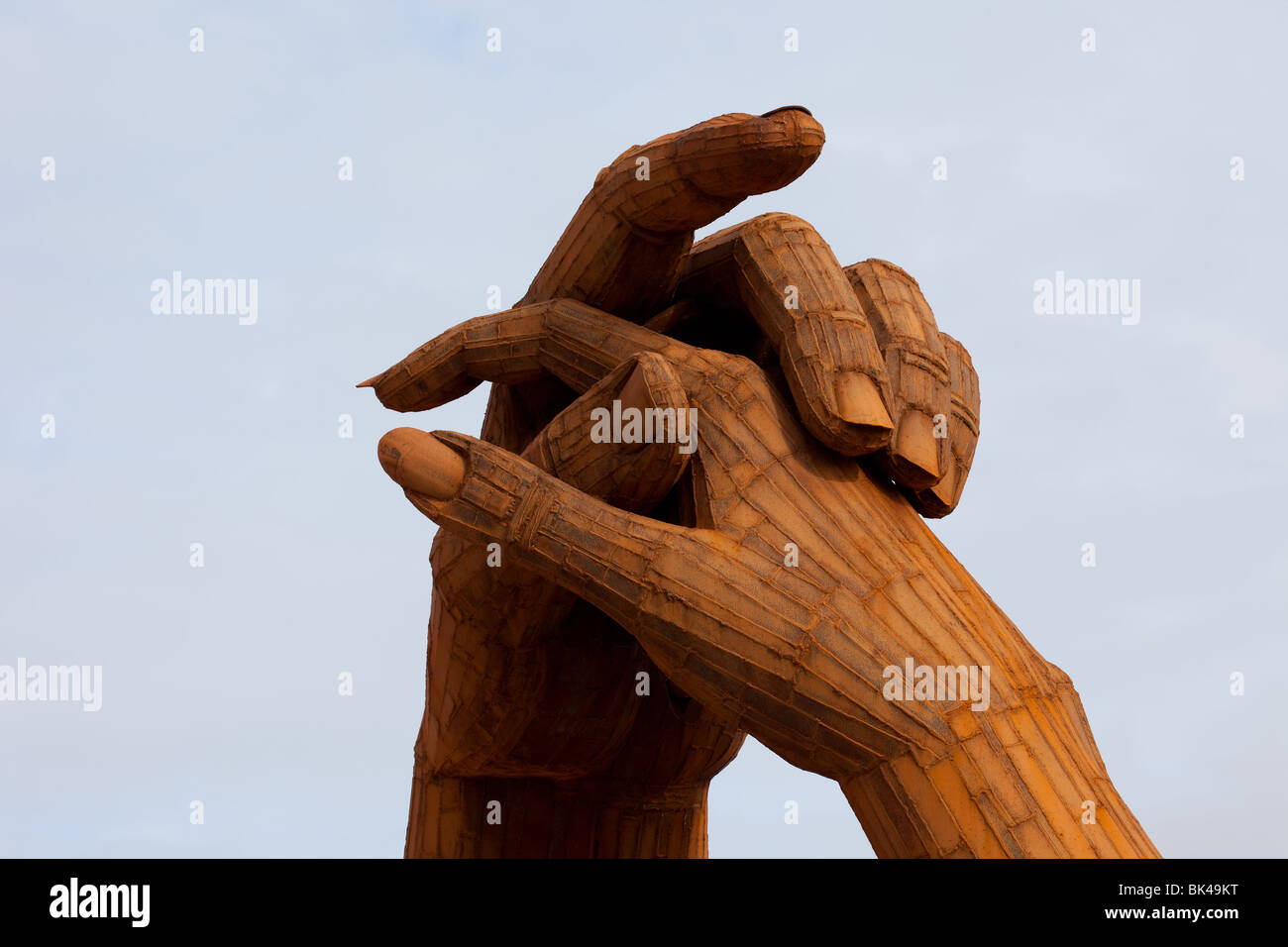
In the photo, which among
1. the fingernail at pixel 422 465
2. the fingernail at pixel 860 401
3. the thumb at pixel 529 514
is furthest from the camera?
the fingernail at pixel 860 401

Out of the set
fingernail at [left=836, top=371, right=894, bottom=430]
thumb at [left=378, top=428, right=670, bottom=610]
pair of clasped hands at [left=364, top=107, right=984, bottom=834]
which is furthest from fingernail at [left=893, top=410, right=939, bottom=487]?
thumb at [left=378, top=428, right=670, bottom=610]

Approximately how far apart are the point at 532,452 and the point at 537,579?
1.85 feet

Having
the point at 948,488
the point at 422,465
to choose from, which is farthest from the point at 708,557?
the point at 948,488

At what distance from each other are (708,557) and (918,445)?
122 cm

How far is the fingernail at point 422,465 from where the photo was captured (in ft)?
23.6

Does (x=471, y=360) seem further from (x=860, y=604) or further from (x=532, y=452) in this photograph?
(x=860, y=604)

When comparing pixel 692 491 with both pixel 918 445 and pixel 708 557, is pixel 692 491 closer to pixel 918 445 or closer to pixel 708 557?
pixel 708 557

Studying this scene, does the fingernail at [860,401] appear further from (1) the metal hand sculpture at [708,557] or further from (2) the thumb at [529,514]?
(2) the thumb at [529,514]

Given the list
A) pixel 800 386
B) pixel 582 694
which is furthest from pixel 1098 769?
pixel 582 694

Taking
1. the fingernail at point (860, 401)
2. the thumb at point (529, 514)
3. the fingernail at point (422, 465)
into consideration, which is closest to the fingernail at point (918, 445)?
the fingernail at point (860, 401)

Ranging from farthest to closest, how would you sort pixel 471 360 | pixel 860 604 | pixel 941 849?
pixel 471 360 < pixel 860 604 < pixel 941 849

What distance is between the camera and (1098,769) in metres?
7.00

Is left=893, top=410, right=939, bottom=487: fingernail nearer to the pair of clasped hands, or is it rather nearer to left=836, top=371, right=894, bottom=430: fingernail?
the pair of clasped hands

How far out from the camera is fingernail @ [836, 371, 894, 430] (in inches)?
291
